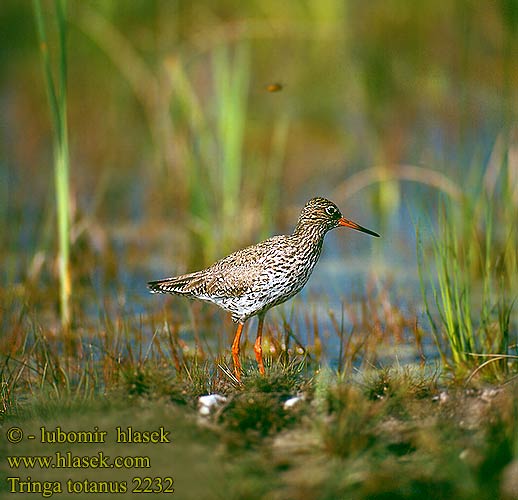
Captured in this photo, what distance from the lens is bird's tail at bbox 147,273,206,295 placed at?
255 inches

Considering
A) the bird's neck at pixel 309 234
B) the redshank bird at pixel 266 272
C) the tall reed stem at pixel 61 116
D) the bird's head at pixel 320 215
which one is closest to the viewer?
the redshank bird at pixel 266 272

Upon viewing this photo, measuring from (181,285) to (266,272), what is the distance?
827mm

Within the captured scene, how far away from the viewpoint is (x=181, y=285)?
21.5ft

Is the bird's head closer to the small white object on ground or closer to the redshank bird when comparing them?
the redshank bird

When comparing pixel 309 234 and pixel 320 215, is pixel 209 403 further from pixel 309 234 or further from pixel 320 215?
pixel 320 215

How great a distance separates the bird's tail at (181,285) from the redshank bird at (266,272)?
0.03 metres

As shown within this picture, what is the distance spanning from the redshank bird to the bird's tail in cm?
3

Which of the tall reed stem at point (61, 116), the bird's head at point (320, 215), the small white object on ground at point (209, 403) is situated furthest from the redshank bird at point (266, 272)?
the tall reed stem at point (61, 116)

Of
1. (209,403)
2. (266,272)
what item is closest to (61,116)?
(266,272)

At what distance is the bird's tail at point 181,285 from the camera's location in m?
6.47

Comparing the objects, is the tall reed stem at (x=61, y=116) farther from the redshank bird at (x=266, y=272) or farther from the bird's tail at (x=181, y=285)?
the redshank bird at (x=266, y=272)

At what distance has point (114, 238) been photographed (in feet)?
32.4

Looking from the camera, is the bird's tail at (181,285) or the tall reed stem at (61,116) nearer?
the bird's tail at (181,285)

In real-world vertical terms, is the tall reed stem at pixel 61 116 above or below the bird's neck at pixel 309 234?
above
